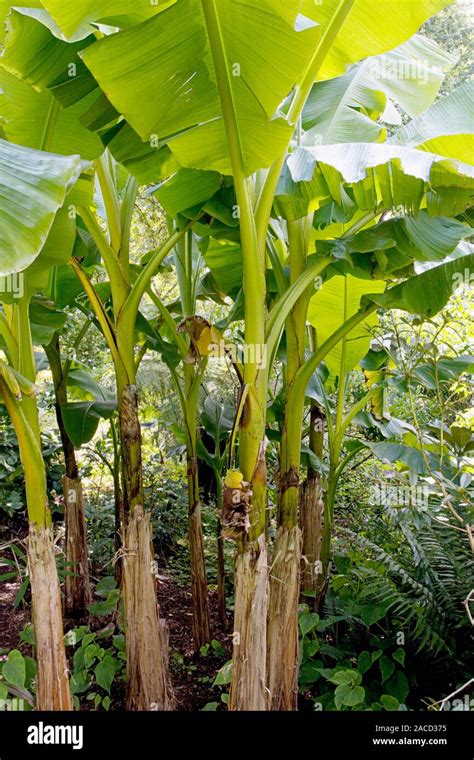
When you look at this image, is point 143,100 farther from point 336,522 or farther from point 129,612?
point 336,522

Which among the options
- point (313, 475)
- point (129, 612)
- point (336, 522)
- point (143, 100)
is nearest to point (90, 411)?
point (129, 612)

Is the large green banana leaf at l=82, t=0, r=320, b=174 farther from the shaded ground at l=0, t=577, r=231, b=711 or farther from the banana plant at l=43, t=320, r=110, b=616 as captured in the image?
the shaded ground at l=0, t=577, r=231, b=711

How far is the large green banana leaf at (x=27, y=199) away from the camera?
4.25ft

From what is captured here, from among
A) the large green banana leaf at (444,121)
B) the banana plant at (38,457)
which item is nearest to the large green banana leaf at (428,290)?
the large green banana leaf at (444,121)

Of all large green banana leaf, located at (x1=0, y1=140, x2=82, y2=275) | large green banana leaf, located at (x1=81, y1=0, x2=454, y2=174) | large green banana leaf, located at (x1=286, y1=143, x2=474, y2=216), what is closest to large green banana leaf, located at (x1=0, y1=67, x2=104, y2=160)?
large green banana leaf, located at (x1=81, y1=0, x2=454, y2=174)

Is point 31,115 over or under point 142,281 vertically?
over

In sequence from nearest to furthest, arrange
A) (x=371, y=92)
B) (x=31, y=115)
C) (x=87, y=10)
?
(x=87, y=10), (x=31, y=115), (x=371, y=92)

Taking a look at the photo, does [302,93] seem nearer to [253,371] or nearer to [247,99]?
[247,99]

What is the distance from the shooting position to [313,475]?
343 centimetres

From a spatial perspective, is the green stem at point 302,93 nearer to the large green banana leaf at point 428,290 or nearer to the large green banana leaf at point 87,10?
the large green banana leaf at point 87,10

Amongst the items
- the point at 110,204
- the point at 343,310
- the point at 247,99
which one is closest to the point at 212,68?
the point at 247,99

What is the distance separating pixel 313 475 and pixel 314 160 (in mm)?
2057

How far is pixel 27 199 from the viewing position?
1379mm

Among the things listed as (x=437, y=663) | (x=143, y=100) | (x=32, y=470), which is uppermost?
(x=143, y=100)
